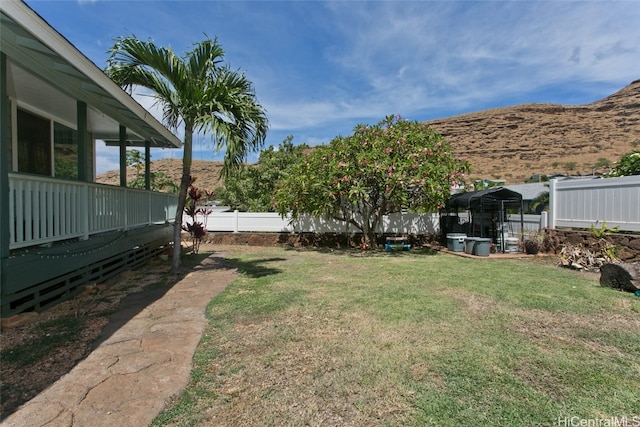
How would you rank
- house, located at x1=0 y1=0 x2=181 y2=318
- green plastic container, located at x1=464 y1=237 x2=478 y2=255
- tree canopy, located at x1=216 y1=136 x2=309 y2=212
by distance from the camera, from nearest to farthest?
house, located at x1=0 y1=0 x2=181 y2=318 < green plastic container, located at x1=464 y1=237 x2=478 y2=255 < tree canopy, located at x1=216 y1=136 x2=309 y2=212

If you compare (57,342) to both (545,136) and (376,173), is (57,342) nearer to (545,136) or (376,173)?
(376,173)

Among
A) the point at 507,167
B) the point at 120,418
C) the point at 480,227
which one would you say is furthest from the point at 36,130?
the point at 507,167

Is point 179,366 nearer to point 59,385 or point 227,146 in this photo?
point 59,385

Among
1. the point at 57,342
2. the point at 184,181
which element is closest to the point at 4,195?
the point at 57,342

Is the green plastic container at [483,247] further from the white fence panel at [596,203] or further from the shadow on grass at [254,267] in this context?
the shadow on grass at [254,267]

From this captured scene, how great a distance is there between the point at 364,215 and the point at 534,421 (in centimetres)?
1001

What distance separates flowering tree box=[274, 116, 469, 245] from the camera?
10.5 meters

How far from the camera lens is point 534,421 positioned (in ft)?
7.40

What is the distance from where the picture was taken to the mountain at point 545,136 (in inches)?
1588

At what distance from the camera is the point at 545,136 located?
156 feet

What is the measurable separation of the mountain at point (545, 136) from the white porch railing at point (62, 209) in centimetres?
3676

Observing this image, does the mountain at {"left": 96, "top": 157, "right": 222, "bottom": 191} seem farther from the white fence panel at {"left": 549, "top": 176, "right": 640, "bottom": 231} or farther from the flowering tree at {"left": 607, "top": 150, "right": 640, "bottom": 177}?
the flowering tree at {"left": 607, "top": 150, "right": 640, "bottom": 177}

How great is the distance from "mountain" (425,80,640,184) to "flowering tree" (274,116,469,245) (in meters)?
28.9

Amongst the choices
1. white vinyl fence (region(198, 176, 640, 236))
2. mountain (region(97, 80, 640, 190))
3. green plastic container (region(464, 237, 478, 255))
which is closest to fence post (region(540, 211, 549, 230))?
white vinyl fence (region(198, 176, 640, 236))
